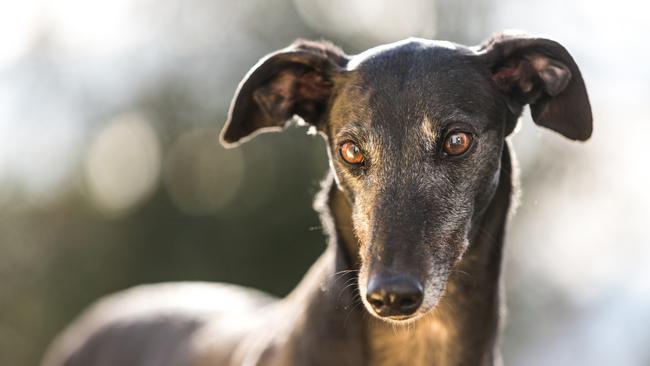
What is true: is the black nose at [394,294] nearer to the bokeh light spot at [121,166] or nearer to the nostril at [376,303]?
the nostril at [376,303]

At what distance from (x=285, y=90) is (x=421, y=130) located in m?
0.98

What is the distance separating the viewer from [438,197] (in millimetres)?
4238

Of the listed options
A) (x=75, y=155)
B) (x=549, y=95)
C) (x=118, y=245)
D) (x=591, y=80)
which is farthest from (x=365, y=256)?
(x=75, y=155)

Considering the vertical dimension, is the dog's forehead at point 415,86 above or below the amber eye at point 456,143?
above

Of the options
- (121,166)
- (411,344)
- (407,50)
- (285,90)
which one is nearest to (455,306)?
(411,344)

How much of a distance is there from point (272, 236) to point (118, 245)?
2.99m

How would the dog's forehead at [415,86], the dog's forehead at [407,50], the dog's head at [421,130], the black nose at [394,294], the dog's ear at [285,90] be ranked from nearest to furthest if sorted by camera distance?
the black nose at [394,294] → the dog's head at [421,130] → the dog's forehead at [415,86] → the dog's forehead at [407,50] → the dog's ear at [285,90]

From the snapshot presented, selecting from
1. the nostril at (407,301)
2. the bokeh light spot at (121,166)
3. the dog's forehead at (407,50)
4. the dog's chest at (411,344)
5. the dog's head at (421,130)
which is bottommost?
the bokeh light spot at (121,166)

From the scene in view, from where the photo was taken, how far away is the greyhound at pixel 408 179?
416 centimetres

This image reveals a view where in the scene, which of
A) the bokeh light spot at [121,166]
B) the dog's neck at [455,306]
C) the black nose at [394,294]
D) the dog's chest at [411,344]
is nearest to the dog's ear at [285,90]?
the dog's neck at [455,306]

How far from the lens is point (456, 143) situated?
14.1 ft

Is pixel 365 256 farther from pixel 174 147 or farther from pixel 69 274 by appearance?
pixel 174 147

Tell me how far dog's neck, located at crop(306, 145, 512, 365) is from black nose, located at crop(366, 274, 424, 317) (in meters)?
0.66

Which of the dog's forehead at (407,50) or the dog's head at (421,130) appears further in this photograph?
the dog's forehead at (407,50)
